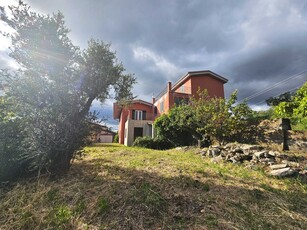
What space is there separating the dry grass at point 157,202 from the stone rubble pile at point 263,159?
1.14 feet

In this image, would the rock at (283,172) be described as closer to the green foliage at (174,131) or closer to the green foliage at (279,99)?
the green foliage at (174,131)

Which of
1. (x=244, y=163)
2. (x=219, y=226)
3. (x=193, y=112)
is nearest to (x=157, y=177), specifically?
(x=219, y=226)

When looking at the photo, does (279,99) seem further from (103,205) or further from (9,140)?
(9,140)

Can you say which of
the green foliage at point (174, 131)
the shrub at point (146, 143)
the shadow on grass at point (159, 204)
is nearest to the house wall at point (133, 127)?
the shrub at point (146, 143)

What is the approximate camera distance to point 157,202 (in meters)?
3.08

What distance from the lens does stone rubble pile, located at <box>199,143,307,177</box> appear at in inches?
170

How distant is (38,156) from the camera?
441cm

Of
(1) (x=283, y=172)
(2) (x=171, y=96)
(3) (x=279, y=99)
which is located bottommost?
(1) (x=283, y=172)

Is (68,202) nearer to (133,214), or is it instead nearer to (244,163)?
(133,214)

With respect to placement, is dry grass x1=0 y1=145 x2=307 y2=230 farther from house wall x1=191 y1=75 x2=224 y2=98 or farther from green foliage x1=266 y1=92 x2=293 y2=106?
green foliage x1=266 y1=92 x2=293 y2=106

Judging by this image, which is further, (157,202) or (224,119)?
(224,119)

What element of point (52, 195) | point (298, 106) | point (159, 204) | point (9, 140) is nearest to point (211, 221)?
point (159, 204)

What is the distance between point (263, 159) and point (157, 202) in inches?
160

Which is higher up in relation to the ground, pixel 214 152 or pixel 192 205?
pixel 214 152
